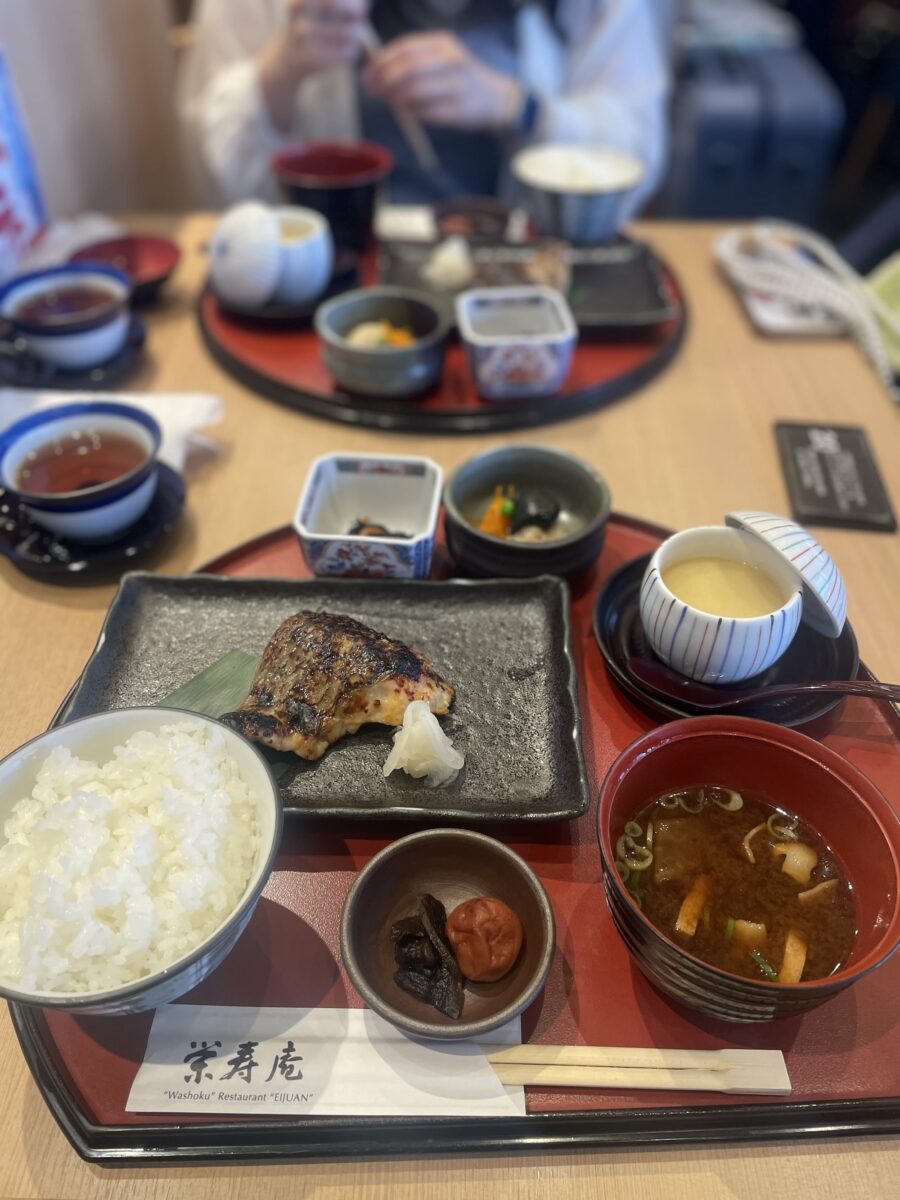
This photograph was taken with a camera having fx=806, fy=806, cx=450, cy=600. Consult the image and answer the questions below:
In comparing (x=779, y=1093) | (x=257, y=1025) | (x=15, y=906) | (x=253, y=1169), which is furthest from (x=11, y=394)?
(x=779, y=1093)

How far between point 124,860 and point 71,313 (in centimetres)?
178

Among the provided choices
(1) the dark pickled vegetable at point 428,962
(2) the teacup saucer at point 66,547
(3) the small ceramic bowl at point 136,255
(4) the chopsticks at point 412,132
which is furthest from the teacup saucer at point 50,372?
(1) the dark pickled vegetable at point 428,962

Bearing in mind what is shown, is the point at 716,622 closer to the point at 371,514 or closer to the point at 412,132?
the point at 371,514

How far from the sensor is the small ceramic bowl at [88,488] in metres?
1.58

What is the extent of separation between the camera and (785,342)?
2.41 m

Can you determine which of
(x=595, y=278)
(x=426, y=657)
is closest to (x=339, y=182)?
(x=595, y=278)

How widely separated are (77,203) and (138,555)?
2.28 m

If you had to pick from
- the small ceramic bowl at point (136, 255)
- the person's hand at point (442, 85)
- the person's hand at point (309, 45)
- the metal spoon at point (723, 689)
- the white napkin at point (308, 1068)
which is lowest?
the white napkin at point (308, 1068)

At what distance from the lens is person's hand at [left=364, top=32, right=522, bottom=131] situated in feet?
9.05

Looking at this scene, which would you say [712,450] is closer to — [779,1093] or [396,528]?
[396,528]

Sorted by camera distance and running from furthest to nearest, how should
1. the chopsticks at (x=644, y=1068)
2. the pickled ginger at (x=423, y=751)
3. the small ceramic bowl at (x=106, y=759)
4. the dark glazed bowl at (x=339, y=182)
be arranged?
the dark glazed bowl at (x=339, y=182) < the pickled ginger at (x=423, y=751) < the chopsticks at (x=644, y=1068) < the small ceramic bowl at (x=106, y=759)

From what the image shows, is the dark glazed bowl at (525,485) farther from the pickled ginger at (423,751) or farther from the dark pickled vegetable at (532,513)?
the pickled ginger at (423,751)

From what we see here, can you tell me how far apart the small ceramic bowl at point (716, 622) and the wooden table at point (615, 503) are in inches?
13.4

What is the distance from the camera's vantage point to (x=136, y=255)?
2.64 meters
